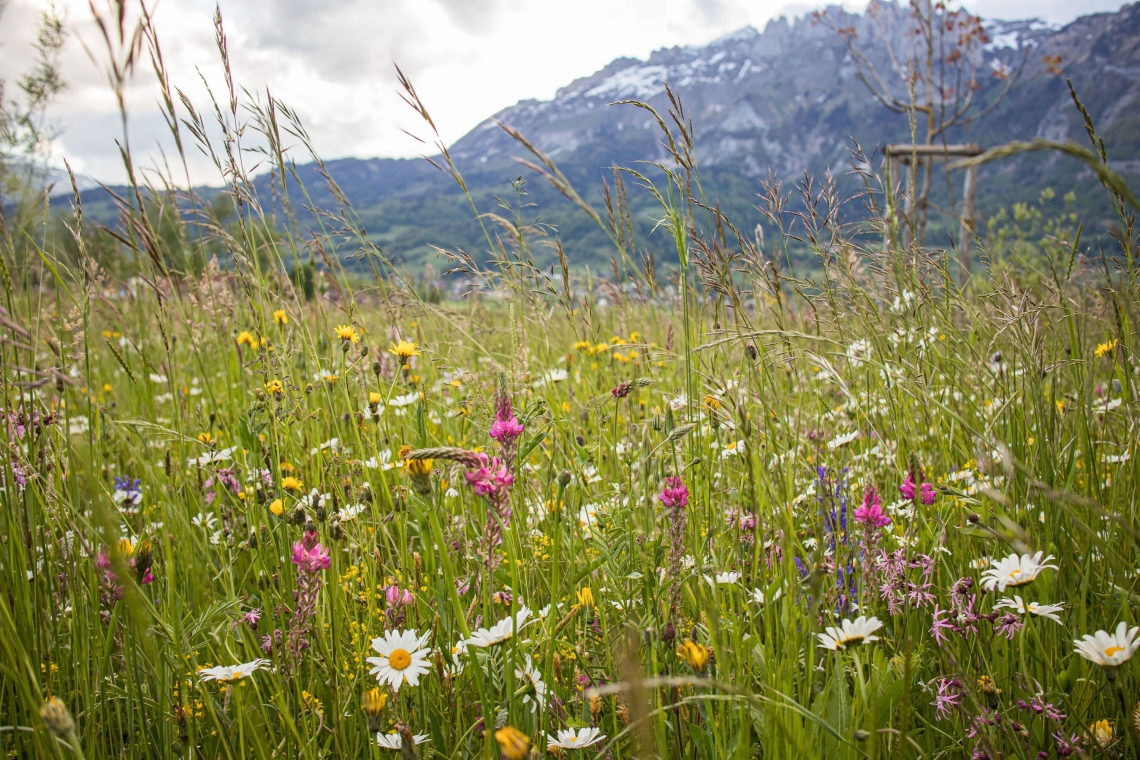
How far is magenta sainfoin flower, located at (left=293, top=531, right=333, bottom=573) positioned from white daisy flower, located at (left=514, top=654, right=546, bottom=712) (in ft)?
1.31

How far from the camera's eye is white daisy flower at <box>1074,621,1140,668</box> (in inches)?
32.5

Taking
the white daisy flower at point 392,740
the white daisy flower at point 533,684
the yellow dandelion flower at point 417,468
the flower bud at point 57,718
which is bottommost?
the white daisy flower at point 392,740

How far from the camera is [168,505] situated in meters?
1.34


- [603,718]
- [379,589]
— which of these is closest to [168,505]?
[379,589]

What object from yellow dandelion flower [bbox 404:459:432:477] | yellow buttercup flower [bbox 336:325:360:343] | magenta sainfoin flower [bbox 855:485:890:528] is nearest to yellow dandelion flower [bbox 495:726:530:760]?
yellow dandelion flower [bbox 404:459:432:477]

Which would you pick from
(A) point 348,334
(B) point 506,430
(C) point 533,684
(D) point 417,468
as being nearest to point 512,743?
(C) point 533,684

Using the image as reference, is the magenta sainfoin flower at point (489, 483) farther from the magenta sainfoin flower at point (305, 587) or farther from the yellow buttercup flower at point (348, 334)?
the yellow buttercup flower at point (348, 334)

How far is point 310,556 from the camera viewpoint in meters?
1.06

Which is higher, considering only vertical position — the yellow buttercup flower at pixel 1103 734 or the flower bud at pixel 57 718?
the flower bud at pixel 57 718

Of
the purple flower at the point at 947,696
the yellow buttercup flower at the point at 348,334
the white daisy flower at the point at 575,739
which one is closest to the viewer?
the white daisy flower at the point at 575,739

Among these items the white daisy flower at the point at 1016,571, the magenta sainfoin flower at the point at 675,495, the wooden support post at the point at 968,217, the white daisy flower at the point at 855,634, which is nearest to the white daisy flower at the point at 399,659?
the magenta sainfoin flower at the point at 675,495

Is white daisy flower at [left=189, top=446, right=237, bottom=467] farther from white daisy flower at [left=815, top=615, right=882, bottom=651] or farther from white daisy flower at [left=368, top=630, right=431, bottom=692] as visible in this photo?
white daisy flower at [left=815, top=615, right=882, bottom=651]

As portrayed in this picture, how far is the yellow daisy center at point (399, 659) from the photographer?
3.32ft

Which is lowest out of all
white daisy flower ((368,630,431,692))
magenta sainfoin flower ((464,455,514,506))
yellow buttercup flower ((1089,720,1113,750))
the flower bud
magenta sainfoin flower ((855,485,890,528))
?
yellow buttercup flower ((1089,720,1113,750))
